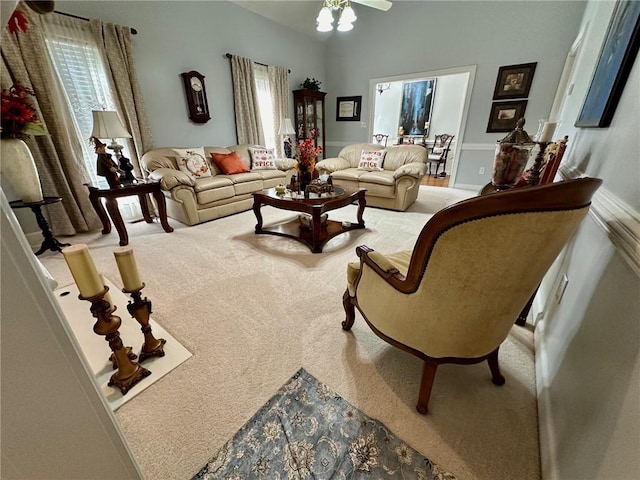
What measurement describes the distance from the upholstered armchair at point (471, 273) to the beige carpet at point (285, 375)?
0.13 meters

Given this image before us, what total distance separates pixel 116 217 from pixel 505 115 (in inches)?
225

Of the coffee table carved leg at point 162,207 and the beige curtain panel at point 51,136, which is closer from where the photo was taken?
the beige curtain panel at point 51,136

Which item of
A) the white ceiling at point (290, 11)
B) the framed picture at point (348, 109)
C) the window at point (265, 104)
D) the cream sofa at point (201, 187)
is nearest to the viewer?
the cream sofa at point (201, 187)

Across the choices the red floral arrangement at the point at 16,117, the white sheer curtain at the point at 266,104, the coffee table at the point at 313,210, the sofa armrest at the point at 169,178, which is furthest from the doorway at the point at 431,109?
the red floral arrangement at the point at 16,117

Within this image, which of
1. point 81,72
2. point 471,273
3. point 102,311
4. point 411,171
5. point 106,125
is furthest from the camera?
point 411,171

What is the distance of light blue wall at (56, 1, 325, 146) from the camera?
3.16 m

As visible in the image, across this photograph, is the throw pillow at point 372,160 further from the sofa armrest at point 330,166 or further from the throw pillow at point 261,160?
the throw pillow at point 261,160

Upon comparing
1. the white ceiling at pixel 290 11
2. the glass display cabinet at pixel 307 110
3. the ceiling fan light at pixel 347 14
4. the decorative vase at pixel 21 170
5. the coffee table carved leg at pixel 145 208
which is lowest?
the coffee table carved leg at pixel 145 208

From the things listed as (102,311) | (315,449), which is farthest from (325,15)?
(315,449)

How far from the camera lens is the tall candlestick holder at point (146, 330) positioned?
1251 mm

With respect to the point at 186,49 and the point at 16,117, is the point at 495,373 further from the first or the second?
the point at 186,49

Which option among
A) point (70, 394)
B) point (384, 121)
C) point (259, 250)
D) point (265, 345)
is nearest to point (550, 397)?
point (265, 345)

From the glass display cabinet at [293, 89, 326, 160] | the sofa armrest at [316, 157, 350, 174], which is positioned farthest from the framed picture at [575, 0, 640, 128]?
the glass display cabinet at [293, 89, 326, 160]

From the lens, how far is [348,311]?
1517mm
